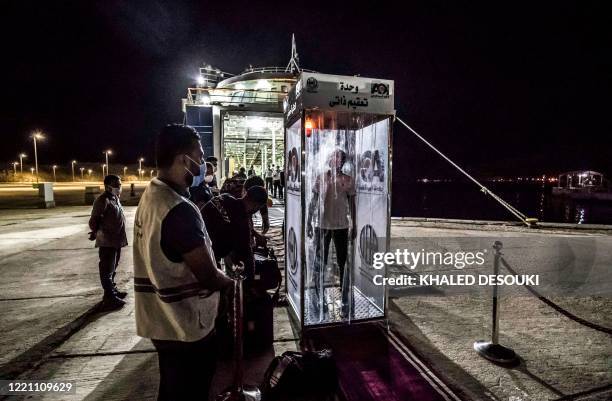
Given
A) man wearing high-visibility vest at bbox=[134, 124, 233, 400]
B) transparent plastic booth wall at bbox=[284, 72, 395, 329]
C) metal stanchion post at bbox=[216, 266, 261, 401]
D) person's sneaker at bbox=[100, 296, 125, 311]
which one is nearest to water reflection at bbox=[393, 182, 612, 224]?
transparent plastic booth wall at bbox=[284, 72, 395, 329]

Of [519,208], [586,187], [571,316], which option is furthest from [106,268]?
[586,187]

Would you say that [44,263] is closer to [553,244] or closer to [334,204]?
[334,204]

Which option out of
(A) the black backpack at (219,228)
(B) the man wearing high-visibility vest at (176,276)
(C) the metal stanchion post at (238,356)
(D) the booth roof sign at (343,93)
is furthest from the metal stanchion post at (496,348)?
(B) the man wearing high-visibility vest at (176,276)

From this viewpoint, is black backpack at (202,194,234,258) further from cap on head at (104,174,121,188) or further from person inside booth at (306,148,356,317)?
cap on head at (104,174,121,188)

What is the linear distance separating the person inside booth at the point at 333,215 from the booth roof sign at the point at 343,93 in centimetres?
95

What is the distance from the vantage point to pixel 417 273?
6383 mm

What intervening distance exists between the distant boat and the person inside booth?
65726 millimetres

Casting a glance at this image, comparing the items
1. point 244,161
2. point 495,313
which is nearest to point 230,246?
point 495,313

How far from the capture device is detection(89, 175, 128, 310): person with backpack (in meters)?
4.65

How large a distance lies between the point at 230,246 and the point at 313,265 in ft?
7.31

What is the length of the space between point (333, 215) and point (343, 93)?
163 centimetres

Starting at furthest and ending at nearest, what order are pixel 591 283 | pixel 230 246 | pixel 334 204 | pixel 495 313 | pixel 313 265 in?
pixel 591 283
pixel 313 265
pixel 334 204
pixel 495 313
pixel 230 246

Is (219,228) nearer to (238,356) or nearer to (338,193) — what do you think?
(238,356)

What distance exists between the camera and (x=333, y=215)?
4371 mm
